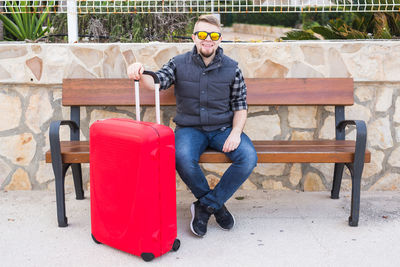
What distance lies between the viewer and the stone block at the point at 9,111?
13.9 ft

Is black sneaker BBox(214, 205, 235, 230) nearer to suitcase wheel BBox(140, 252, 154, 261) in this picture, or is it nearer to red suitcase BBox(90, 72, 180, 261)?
red suitcase BBox(90, 72, 180, 261)

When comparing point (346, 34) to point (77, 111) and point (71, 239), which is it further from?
point (71, 239)

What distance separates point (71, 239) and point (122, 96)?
4.20 ft

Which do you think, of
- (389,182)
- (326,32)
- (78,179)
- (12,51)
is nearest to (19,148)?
(78,179)

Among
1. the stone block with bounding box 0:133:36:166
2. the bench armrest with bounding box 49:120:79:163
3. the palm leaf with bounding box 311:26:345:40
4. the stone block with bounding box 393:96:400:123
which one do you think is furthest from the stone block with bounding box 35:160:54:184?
the palm leaf with bounding box 311:26:345:40

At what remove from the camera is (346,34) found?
621 centimetres

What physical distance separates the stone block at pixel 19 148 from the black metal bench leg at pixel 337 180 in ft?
8.73

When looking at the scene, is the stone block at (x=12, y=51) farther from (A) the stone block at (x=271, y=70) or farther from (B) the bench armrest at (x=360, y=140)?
(B) the bench armrest at (x=360, y=140)

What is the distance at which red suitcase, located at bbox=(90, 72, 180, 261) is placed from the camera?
9.16 ft

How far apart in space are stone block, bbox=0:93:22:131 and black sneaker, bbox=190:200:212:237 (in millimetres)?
1924

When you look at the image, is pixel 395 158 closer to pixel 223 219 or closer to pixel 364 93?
pixel 364 93

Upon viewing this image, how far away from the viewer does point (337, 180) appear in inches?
159

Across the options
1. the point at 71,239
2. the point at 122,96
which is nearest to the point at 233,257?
the point at 71,239

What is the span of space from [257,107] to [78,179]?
168cm
